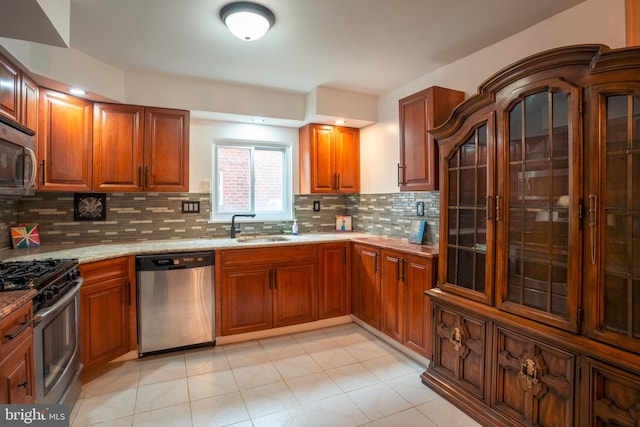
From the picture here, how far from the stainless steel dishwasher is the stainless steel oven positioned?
0.56 meters

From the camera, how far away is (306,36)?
2.31 meters

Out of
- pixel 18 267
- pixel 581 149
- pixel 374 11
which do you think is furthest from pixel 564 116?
pixel 18 267

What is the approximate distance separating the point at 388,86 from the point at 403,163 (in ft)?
3.15

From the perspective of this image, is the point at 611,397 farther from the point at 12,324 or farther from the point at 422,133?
the point at 12,324

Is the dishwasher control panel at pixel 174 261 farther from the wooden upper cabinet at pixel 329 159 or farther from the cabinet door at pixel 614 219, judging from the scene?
the cabinet door at pixel 614 219

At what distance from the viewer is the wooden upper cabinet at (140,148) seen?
2842mm

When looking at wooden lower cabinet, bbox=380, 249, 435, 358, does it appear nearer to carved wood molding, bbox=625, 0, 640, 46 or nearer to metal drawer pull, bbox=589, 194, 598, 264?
metal drawer pull, bbox=589, 194, 598, 264

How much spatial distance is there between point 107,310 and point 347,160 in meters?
2.76

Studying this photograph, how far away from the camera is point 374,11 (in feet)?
6.62

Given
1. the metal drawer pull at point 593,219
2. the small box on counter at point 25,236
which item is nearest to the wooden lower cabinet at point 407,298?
the metal drawer pull at point 593,219

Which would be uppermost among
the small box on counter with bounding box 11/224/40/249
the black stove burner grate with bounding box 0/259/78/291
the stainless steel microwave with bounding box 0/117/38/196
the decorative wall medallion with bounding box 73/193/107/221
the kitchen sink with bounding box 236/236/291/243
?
the stainless steel microwave with bounding box 0/117/38/196

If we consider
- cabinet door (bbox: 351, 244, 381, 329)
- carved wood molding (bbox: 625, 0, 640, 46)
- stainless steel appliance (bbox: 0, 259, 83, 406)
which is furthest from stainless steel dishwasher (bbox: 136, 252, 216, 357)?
carved wood molding (bbox: 625, 0, 640, 46)

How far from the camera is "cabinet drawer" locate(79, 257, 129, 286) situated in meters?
2.32

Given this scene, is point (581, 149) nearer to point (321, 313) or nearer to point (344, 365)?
point (344, 365)
